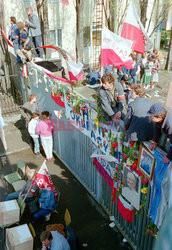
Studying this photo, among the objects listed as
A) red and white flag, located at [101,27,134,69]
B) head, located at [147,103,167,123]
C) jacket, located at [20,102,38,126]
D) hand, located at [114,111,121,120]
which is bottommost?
jacket, located at [20,102,38,126]

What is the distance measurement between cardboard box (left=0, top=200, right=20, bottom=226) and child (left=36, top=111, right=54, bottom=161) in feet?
7.79

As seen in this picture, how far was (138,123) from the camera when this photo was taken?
13.5ft

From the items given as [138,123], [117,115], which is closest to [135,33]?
[117,115]

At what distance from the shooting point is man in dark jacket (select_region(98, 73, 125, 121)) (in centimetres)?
476

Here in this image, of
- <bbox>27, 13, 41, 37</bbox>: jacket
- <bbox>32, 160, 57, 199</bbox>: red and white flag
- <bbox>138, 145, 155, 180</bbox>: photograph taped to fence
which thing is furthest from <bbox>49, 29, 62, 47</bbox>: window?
<bbox>138, 145, 155, 180</bbox>: photograph taped to fence

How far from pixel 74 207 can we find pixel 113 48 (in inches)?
149

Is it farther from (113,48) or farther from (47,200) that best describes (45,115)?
(113,48)

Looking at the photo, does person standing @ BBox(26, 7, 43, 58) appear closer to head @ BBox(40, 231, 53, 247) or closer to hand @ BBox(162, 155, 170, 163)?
head @ BBox(40, 231, 53, 247)

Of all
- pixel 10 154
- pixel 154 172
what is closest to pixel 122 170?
pixel 154 172

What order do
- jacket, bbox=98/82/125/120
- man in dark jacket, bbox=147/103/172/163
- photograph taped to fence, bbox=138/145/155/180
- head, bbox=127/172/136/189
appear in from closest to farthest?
man in dark jacket, bbox=147/103/172/163 < photograph taped to fence, bbox=138/145/155/180 < head, bbox=127/172/136/189 < jacket, bbox=98/82/125/120

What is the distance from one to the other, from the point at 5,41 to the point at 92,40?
8.14 m

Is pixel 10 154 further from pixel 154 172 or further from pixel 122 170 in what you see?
pixel 154 172

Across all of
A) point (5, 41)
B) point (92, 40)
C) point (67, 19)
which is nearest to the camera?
point (5, 41)

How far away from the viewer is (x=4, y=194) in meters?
6.54
